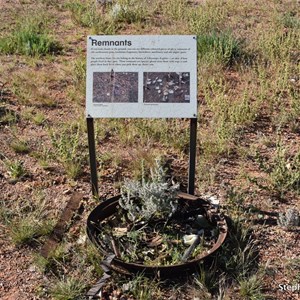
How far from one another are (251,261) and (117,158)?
1.58 metres

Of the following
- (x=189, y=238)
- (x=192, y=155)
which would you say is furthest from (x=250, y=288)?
(x=192, y=155)

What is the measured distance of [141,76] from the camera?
367 cm

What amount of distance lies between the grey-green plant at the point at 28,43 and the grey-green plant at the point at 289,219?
3784 mm

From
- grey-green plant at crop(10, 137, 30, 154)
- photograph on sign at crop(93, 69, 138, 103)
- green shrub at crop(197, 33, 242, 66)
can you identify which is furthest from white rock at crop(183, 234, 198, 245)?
green shrub at crop(197, 33, 242, 66)

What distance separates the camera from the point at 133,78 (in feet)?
12.1

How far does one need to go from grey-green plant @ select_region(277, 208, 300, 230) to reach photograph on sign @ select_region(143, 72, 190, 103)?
110 centimetres

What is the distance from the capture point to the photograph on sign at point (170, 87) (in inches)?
142

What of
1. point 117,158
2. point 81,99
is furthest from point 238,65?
point 117,158

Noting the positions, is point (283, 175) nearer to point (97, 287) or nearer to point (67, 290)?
point (97, 287)

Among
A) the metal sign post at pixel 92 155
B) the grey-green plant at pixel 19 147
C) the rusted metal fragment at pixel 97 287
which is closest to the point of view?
the rusted metal fragment at pixel 97 287

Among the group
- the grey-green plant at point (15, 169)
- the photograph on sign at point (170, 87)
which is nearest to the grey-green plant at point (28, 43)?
the grey-green plant at point (15, 169)

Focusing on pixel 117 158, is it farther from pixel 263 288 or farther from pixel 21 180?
pixel 263 288

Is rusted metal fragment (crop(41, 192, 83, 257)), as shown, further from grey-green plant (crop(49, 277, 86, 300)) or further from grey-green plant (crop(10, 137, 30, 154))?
grey-green plant (crop(10, 137, 30, 154))

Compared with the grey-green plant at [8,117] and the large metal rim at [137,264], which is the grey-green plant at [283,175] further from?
the grey-green plant at [8,117]
